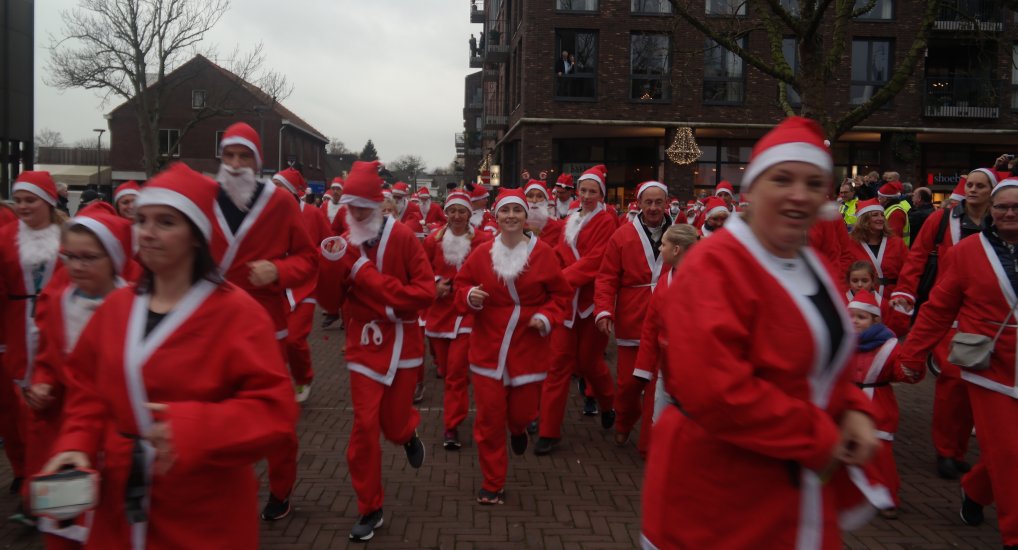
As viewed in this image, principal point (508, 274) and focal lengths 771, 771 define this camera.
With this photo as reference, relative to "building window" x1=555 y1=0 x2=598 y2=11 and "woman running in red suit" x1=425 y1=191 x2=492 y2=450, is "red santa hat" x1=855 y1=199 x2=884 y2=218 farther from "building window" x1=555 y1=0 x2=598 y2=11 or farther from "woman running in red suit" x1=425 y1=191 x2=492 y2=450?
"building window" x1=555 y1=0 x2=598 y2=11

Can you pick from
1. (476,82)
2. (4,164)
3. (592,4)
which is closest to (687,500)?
(4,164)

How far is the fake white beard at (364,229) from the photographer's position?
4.98 metres

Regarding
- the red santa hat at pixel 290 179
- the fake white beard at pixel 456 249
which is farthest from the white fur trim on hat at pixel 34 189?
the red santa hat at pixel 290 179

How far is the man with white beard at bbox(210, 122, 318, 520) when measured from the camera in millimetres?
4594

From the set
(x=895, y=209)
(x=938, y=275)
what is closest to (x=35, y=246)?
(x=938, y=275)

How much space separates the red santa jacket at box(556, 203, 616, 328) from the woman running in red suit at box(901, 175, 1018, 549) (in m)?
2.83

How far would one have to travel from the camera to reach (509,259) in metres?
5.61

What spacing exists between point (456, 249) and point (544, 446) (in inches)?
112

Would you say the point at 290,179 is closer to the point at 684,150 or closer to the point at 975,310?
the point at 975,310

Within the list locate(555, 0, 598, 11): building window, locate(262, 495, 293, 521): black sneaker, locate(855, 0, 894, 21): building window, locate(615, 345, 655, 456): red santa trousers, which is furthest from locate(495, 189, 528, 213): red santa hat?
locate(855, 0, 894, 21): building window

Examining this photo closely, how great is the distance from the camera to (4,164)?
2052 centimetres

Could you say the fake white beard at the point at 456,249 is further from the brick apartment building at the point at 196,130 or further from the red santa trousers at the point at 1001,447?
the brick apartment building at the point at 196,130

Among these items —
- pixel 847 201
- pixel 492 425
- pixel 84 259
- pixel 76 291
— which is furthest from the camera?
pixel 847 201

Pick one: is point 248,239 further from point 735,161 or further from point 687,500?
point 735,161
